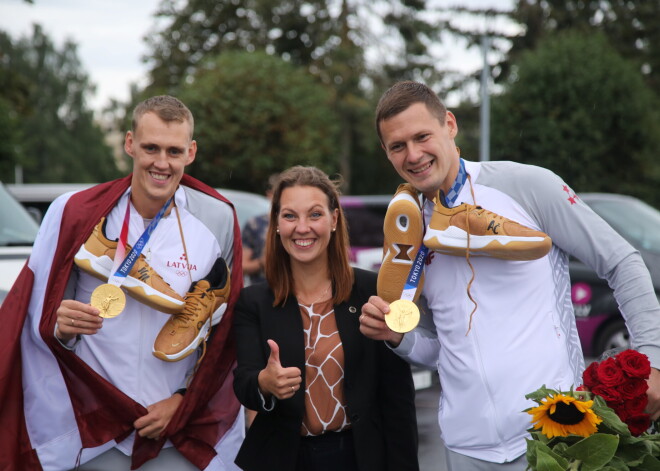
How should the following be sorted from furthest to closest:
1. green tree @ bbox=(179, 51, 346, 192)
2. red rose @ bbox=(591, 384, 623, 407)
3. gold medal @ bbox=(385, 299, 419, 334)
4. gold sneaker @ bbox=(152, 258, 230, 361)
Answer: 1. green tree @ bbox=(179, 51, 346, 192)
2. gold sneaker @ bbox=(152, 258, 230, 361)
3. gold medal @ bbox=(385, 299, 419, 334)
4. red rose @ bbox=(591, 384, 623, 407)

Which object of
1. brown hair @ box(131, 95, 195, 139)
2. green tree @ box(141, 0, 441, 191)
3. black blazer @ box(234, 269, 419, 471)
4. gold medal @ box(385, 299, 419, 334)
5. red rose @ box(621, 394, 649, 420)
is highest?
green tree @ box(141, 0, 441, 191)

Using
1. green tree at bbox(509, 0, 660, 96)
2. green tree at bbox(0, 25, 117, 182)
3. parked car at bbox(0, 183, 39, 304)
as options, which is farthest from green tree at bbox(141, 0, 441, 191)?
parked car at bbox(0, 183, 39, 304)

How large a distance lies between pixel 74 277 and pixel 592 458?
7.26 ft

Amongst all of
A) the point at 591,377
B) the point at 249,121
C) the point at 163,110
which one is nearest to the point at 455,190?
the point at 591,377

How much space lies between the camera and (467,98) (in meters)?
33.0

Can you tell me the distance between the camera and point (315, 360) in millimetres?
3111

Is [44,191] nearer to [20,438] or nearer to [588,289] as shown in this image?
[20,438]

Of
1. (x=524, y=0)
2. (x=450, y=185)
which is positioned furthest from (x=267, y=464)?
(x=524, y=0)

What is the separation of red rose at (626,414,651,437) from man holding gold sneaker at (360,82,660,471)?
0.28 m

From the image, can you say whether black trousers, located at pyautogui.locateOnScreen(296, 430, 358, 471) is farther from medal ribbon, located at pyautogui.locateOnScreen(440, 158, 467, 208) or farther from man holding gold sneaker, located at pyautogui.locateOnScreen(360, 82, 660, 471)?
medal ribbon, located at pyautogui.locateOnScreen(440, 158, 467, 208)

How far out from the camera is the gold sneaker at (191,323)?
10.3 feet

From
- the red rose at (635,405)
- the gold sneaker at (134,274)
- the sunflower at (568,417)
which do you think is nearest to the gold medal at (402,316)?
the sunflower at (568,417)

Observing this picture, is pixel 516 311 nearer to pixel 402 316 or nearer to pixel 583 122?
pixel 402 316

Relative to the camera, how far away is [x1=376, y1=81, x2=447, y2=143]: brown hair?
2.86 metres
